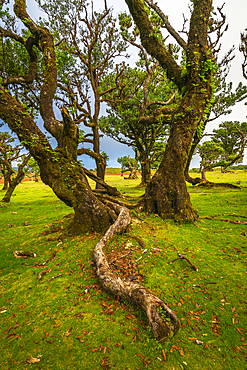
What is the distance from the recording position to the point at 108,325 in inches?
104

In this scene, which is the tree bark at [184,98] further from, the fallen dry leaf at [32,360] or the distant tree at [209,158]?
the distant tree at [209,158]

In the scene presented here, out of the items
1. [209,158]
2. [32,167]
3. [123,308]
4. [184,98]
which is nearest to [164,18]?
[184,98]

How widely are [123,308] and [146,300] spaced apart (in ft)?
1.95

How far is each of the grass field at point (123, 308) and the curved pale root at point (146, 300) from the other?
13 cm

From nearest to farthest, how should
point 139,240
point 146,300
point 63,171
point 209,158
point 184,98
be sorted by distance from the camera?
point 146,300 < point 139,240 < point 63,171 < point 184,98 < point 209,158

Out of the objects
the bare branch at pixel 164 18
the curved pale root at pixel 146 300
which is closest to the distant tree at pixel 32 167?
the curved pale root at pixel 146 300

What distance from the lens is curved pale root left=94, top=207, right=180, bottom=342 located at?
2391 mm

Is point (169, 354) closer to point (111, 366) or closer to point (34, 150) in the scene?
point (111, 366)

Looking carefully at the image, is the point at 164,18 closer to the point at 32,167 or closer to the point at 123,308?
the point at 123,308

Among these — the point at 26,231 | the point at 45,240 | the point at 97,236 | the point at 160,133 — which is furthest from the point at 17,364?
the point at 160,133

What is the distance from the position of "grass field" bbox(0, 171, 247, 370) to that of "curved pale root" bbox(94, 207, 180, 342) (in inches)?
5.3

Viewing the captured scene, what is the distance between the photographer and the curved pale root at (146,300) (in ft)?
7.84

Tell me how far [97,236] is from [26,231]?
13.6 ft

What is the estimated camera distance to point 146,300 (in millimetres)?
2689
